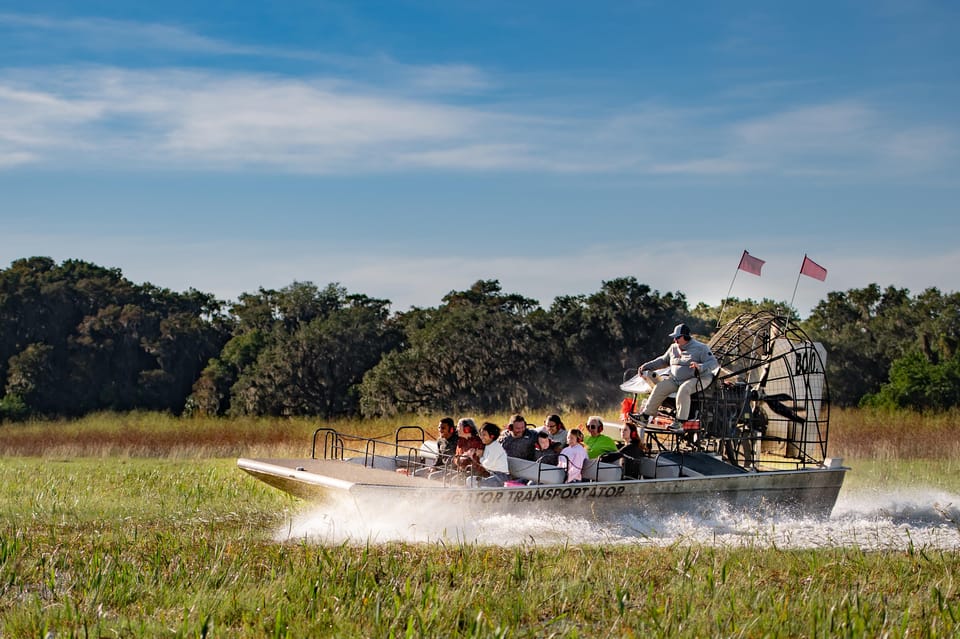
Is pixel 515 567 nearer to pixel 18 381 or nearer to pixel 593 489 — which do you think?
pixel 593 489

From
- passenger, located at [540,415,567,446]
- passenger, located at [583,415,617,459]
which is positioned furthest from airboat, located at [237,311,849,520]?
passenger, located at [540,415,567,446]

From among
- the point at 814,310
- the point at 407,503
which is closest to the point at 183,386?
the point at 814,310

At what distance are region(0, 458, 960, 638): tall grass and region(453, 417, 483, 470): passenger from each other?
2.55 m

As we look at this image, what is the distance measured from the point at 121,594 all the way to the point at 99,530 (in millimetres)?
4743

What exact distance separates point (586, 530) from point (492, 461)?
1473 mm

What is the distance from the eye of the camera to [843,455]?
27.0m

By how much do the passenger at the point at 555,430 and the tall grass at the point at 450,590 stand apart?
3320 millimetres

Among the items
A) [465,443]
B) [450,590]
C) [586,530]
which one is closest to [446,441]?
[465,443]

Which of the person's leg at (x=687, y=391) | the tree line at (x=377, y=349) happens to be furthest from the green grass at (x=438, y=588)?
the tree line at (x=377, y=349)

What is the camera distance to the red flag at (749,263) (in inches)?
725

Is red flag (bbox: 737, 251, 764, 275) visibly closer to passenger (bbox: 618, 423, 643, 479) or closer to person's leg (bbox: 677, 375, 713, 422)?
person's leg (bbox: 677, 375, 713, 422)

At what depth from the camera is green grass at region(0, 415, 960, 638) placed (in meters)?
7.68

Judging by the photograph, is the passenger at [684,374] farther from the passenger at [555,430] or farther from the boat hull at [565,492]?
the passenger at [555,430]

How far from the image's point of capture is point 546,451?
50.0 feet
